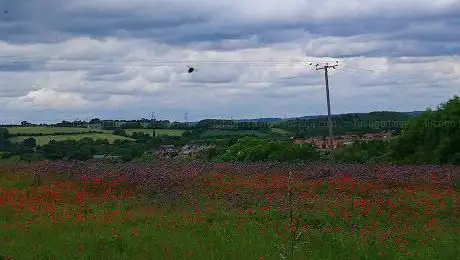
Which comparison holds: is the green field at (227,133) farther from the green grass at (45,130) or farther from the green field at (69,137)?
the green grass at (45,130)

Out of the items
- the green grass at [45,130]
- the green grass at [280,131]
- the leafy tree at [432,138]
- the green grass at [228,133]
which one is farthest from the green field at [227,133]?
the leafy tree at [432,138]

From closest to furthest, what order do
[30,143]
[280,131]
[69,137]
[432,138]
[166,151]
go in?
[432,138] → [166,151] → [30,143] → [69,137] → [280,131]

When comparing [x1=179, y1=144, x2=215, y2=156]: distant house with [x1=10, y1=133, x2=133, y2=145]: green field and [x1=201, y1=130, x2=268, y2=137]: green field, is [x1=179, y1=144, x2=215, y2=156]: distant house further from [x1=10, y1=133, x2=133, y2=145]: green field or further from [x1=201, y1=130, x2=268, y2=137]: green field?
[x1=201, y1=130, x2=268, y2=137]: green field

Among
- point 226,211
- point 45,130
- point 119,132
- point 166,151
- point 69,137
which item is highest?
point 45,130

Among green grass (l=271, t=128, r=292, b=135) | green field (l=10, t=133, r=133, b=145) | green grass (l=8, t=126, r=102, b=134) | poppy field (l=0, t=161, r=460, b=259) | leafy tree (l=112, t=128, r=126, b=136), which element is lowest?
poppy field (l=0, t=161, r=460, b=259)

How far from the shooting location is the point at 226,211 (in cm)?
1775

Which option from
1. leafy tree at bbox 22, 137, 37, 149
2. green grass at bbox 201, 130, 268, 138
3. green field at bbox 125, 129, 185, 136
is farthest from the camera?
green grass at bbox 201, 130, 268, 138

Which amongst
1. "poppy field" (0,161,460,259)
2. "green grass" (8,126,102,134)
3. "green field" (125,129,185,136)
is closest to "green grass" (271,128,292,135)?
"green field" (125,129,185,136)

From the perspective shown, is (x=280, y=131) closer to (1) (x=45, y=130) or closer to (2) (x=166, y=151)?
(1) (x=45, y=130)

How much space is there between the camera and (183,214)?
56.5ft

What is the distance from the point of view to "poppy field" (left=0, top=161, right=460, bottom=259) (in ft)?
41.7

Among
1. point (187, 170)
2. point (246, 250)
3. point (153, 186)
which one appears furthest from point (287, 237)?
point (187, 170)

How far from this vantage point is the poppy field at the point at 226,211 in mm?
12703

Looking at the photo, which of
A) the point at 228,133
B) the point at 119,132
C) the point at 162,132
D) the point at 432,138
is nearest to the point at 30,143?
the point at 119,132
